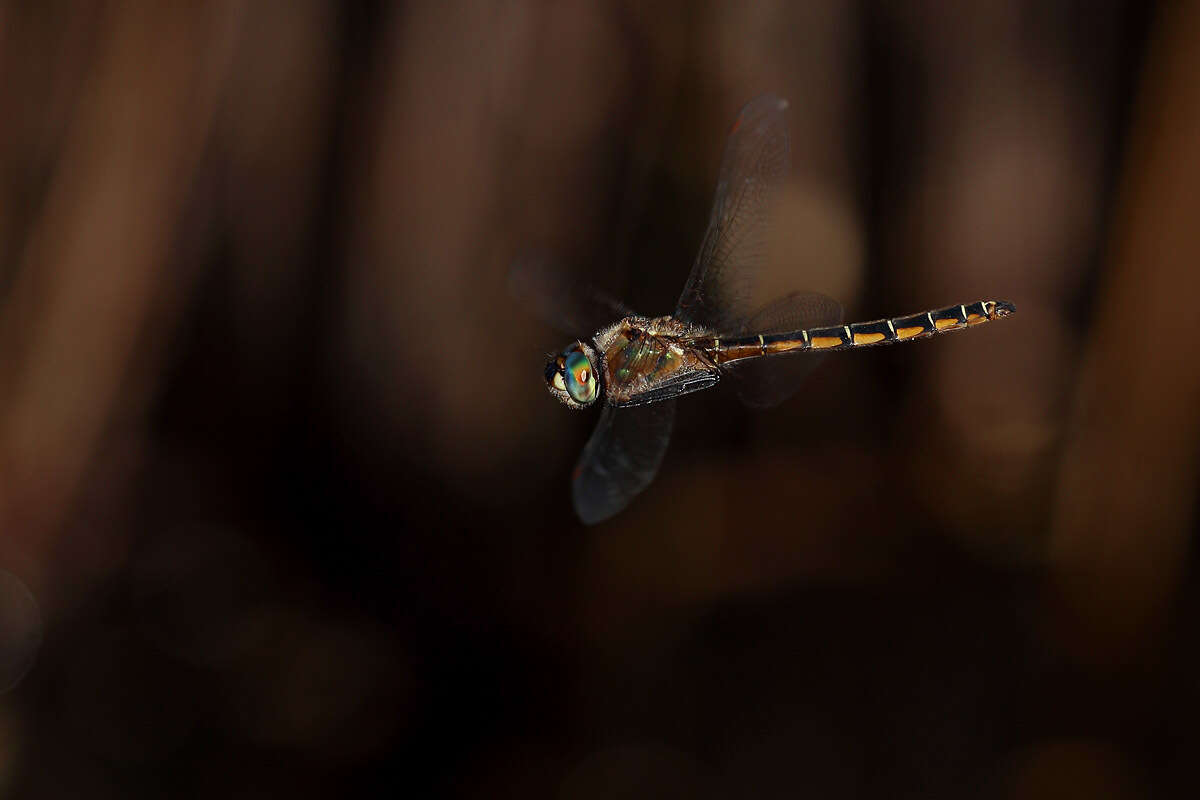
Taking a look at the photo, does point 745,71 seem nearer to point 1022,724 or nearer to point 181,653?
point 1022,724

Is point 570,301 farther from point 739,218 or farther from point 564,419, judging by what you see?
point 564,419

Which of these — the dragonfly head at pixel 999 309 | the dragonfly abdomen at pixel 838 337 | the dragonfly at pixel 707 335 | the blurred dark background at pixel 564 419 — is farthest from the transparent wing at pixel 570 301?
the blurred dark background at pixel 564 419

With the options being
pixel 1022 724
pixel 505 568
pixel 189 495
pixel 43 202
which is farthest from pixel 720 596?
pixel 43 202

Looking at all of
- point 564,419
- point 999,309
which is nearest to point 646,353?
point 999,309

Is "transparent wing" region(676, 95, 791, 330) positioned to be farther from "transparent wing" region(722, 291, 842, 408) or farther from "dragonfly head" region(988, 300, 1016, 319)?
"dragonfly head" region(988, 300, 1016, 319)

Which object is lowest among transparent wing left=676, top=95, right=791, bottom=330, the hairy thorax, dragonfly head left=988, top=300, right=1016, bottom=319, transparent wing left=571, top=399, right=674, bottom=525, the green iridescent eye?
transparent wing left=571, top=399, right=674, bottom=525

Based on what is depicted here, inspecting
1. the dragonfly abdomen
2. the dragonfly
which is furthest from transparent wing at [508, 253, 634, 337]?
the dragonfly abdomen

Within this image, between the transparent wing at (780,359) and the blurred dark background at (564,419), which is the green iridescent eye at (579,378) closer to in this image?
the transparent wing at (780,359)

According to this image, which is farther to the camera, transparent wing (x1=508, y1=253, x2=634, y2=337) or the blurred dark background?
the blurred dark background

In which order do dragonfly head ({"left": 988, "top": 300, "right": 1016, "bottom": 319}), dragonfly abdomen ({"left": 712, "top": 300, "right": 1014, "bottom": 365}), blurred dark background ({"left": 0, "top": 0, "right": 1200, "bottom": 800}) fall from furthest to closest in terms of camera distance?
1. blurred dark background ({"left": 0, "top": 0, "right": 1200, "bottom": 800})
2. dragonfly abdomen ({"left": 712, "top": 300, "right": 1014, "bottom": 365})
3. dragonfly head ({"left": 988, "top": 300, "right": 1016, "bottom": 319})
